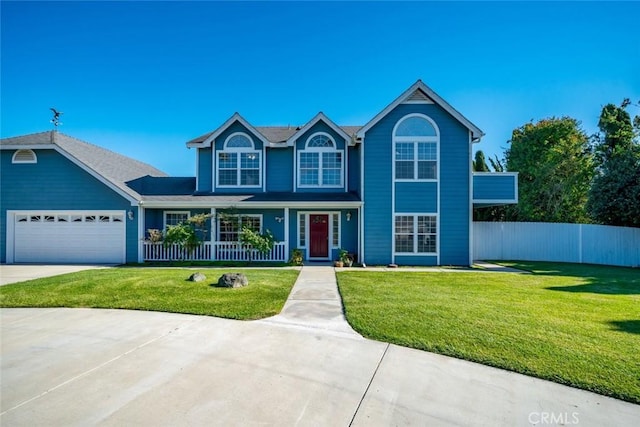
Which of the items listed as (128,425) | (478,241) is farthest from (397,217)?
(128,425)

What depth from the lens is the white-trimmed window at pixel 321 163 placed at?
1554 centimetres

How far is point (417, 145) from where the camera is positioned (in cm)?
1427

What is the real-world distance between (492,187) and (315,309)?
1176 centimetres

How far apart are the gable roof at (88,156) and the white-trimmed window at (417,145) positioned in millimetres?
12324

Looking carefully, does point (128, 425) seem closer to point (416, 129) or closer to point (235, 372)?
point (235, 372)

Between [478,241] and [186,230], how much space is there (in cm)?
1545

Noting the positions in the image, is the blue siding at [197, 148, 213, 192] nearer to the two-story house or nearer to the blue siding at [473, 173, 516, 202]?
the two-story house

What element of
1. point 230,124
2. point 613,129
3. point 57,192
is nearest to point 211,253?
point 230,124

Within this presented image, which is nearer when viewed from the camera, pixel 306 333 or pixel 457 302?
pixel 306 333

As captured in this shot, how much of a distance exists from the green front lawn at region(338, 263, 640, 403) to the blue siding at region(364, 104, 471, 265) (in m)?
3.84

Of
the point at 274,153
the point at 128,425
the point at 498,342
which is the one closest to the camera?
the point at 128,425

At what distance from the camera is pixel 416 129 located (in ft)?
46.8

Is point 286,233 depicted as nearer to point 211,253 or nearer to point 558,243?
point 211,253

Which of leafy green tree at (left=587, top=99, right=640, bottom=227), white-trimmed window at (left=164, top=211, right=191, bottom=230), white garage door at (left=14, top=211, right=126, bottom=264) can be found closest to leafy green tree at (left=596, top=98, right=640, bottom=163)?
leafy green tree at (left=587, top=99, right=640, bottom=227)
